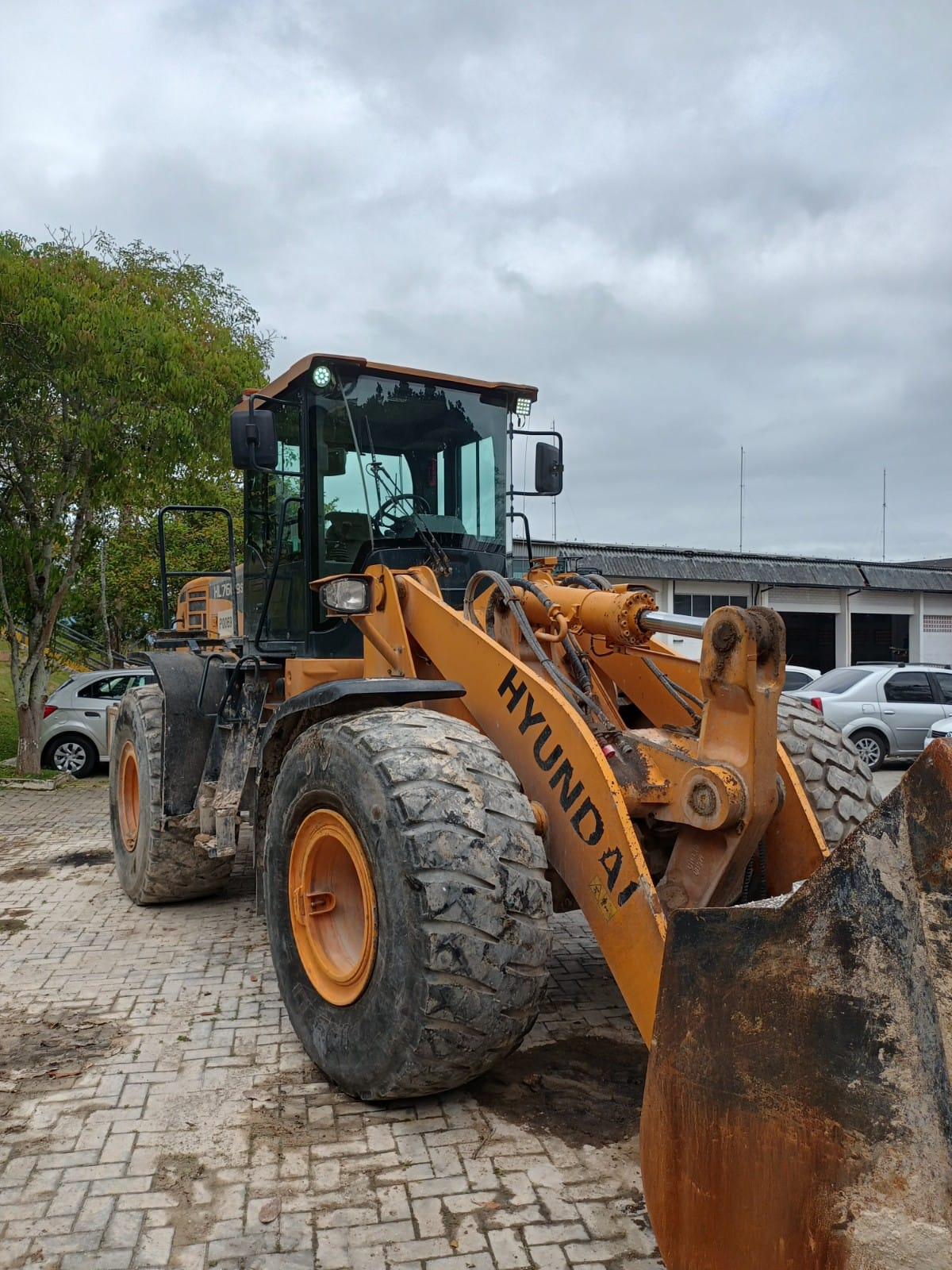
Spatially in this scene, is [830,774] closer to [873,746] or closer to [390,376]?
[390,376]

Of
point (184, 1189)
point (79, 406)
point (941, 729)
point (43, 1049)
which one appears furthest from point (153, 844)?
point (941, 729)

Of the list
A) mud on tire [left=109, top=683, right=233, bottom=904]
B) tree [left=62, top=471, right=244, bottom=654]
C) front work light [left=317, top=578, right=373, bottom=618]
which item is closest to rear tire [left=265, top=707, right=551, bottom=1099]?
front work light [left=317, top=578, right=373, bottom=618]

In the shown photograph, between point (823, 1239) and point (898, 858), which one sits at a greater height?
point (898, 858)

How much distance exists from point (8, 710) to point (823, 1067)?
21.8m

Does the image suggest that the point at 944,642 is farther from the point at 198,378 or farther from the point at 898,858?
the point at 898,858

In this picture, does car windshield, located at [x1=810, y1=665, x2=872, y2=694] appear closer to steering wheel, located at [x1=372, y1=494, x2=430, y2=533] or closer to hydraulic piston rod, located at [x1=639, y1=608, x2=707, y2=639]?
steering wheel, located at [x1=372, y1=494, x2=430, y2=533]

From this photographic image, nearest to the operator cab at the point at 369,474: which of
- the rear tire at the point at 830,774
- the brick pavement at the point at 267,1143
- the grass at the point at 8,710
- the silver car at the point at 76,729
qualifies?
the rear tire at the point at 830,774

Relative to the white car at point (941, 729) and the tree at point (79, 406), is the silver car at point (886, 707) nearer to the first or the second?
the white car at point (941, 729)

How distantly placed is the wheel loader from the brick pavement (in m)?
0.28

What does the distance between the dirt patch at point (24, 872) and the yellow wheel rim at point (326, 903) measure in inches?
179

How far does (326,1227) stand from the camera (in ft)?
10.0

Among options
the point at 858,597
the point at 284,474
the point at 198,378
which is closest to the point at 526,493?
the point at 284,474

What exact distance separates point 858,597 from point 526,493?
23581 mm

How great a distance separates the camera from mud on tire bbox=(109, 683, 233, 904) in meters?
6.49
